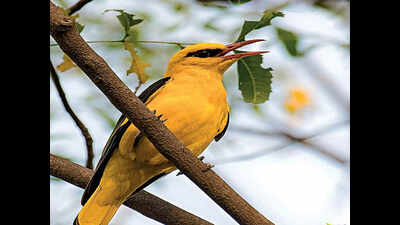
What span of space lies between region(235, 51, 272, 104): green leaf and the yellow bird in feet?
0.25

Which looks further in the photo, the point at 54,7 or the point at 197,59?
the point at 197,59

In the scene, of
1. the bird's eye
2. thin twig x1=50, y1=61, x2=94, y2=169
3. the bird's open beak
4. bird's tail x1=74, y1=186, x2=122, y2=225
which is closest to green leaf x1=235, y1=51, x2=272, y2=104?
the bird's open beak

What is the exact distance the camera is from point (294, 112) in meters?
5.83

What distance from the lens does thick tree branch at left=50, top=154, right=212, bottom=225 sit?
3.73m

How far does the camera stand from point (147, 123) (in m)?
2.97

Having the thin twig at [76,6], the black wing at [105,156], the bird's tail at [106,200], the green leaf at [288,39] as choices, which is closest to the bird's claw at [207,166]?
the black wing at [105,156]

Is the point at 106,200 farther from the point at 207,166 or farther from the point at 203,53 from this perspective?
the point at 203,53

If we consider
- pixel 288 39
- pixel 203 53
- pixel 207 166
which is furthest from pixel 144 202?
pixel 288 39

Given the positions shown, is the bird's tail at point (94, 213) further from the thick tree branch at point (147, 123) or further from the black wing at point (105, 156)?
the thick tree branch at point (147, 123)

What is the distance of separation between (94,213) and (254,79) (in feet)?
4.83
